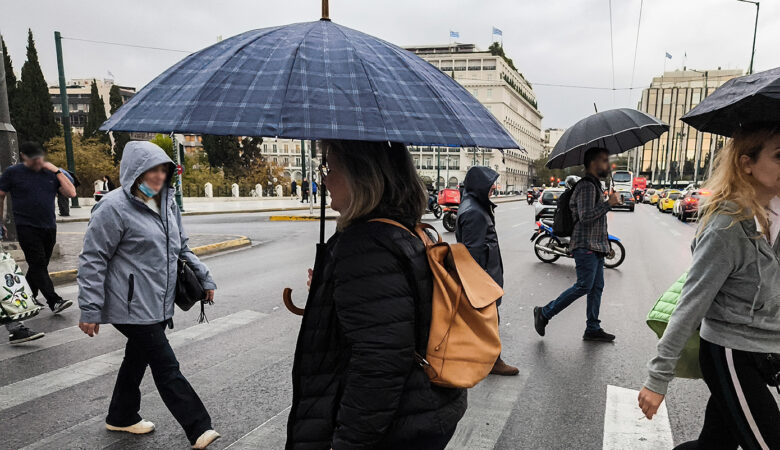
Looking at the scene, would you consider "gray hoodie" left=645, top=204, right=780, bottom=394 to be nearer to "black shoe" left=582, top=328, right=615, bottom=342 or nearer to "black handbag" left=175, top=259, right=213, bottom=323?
"black handbag" left=175, top=259, right=213, bottom=323

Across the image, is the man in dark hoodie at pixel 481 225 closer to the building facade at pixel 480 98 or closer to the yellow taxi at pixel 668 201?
the yellow taxi at pixel 668 201

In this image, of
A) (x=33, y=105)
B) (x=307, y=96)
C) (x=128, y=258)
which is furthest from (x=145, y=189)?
(x=33, y=105)

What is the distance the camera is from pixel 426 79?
166 cm

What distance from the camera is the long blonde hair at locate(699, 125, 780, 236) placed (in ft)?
5.80

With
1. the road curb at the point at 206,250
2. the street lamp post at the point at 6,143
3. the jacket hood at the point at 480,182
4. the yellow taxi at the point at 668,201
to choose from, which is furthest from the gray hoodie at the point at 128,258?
the yellow taxi at the point at 668,201

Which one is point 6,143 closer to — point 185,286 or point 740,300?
point 185,286

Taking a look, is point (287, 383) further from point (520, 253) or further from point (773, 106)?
point (520, 253)

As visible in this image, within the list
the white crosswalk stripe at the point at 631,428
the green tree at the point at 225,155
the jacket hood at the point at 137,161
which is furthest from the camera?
the green tree at the point at 225,155

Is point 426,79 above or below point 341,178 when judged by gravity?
above

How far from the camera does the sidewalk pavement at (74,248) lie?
7.73m

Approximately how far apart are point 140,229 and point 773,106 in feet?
10.1

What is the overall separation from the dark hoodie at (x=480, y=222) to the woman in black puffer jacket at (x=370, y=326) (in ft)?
8.89

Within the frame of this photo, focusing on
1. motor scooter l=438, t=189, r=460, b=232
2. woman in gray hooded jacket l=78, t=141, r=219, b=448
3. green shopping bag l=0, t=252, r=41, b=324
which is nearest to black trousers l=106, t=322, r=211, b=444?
woman in gray hooded jacket l=78, t=141, r=219, b=448

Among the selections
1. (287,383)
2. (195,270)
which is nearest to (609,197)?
(287,383)
